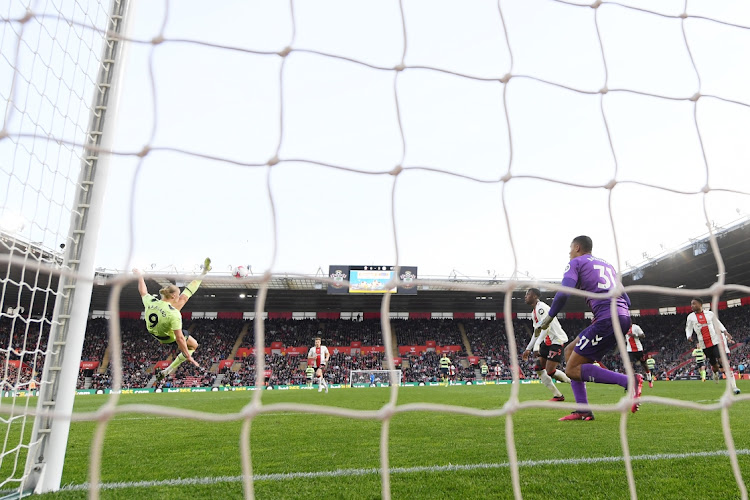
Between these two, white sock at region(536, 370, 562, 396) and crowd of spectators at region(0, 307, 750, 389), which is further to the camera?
crowd of spectators at region(0, 307, 750, 389)

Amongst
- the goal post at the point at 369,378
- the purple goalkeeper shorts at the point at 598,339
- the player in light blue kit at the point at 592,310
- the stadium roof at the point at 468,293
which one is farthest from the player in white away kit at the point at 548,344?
the goal post at the point at 369,378

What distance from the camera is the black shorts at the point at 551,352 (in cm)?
679

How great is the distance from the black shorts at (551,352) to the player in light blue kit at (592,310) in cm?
195

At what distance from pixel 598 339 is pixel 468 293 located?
88.9 ft

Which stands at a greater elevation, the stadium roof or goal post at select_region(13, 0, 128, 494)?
the stadium roof

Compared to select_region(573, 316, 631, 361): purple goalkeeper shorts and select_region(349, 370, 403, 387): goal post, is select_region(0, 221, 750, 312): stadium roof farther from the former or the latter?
select_region(573, 316, 631, 361): purple goalkeeper shorts

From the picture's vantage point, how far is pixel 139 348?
32094 mm

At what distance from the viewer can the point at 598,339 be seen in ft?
13.9

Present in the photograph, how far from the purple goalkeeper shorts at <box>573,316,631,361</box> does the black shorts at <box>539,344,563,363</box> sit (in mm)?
2454

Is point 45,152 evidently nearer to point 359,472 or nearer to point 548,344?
point 359,472

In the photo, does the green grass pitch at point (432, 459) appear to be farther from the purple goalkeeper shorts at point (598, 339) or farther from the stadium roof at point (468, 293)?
the stadium roof at point (468, 293)

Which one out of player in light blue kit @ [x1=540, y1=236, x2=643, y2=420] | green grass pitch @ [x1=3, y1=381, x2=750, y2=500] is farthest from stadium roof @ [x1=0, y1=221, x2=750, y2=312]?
player in light blue kit @ [x1=540, y1=236, x2=643, y2=420]

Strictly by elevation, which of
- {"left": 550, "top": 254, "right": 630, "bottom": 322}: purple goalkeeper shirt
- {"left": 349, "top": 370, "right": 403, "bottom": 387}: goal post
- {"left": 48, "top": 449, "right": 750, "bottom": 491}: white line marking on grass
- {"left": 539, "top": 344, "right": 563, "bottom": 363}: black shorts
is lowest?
{"left": 349, "top": 370, "right": 403, "bottom": 387}: goal post

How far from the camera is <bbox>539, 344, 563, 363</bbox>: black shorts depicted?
22.3 ft
